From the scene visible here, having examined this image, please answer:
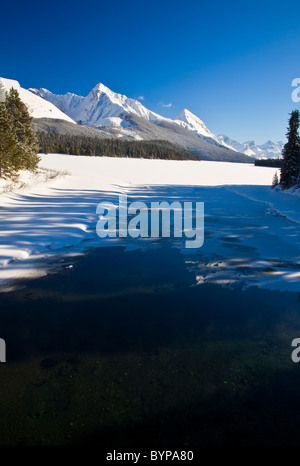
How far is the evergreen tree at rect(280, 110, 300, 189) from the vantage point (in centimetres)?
2771

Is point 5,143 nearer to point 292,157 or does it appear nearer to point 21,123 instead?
point 21,123

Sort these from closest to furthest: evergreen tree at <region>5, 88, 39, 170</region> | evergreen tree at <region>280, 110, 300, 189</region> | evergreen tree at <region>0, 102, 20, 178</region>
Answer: evergreen tree at <region>0, 102, 20, 178</region>, evergreen tree at <region>5, 88, 39, 170</region>, evergreen tree at <region>280, 110, 300, 189</region>

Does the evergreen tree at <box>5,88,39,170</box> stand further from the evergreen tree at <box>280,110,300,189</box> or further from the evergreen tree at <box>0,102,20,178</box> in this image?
the evergreen tree at <box>280,110,300,189</box>

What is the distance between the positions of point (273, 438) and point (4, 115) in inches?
909

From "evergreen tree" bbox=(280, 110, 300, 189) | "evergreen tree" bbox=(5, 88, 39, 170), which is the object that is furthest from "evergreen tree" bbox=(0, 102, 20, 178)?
"evergreen tree" bbox=(280, 110, 300, 189)

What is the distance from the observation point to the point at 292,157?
95.0 feet

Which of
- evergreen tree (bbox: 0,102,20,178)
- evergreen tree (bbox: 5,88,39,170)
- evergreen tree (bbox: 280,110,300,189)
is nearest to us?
evergreen tree (bbox: 0,102,20,178)

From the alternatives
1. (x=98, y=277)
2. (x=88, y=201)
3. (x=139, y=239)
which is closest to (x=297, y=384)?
(x=98, y=277)

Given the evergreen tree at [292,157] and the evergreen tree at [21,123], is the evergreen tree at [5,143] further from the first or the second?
the evergreen tree at [292,157]

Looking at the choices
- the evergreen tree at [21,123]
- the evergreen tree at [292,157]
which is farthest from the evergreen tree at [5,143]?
the evergreen tree at [292,157]

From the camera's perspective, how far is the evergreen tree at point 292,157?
2771 centimetres
